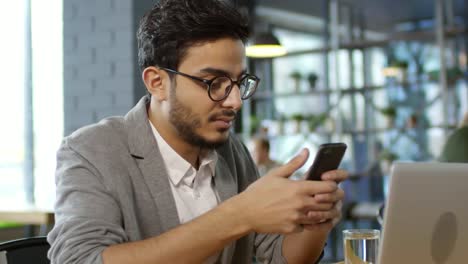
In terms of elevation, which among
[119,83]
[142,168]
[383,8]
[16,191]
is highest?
[383,8]

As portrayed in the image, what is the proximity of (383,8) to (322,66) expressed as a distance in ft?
6.17

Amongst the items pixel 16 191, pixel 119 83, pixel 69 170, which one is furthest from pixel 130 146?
pixel 16 191

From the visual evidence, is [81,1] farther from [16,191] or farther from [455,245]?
[455,245]

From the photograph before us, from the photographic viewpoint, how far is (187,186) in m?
1.75

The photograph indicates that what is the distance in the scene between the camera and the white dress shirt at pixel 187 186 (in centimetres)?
171

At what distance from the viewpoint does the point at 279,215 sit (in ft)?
4.07

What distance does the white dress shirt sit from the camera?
1.71 metres

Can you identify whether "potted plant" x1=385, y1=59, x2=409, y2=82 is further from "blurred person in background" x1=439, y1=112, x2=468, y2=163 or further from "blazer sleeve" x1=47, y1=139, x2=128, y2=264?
"blazer sleeve" x1=47, y1=139, x2=128, y2=264

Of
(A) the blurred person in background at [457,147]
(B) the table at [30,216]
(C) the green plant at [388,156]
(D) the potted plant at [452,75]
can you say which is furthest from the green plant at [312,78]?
(B) the table at [30,216]

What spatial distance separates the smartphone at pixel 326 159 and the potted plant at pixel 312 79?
246 inches

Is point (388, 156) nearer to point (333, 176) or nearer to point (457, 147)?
point (457, 147)

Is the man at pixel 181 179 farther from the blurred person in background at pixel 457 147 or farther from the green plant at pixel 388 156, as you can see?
the green plant at pixel 388 156

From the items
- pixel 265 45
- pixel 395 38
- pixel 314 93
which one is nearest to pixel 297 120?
pixel 314 93

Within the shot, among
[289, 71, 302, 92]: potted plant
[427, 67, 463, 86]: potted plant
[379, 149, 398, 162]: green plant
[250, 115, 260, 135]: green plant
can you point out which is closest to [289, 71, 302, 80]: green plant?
[289, 71, 302, 92]: potted plant
